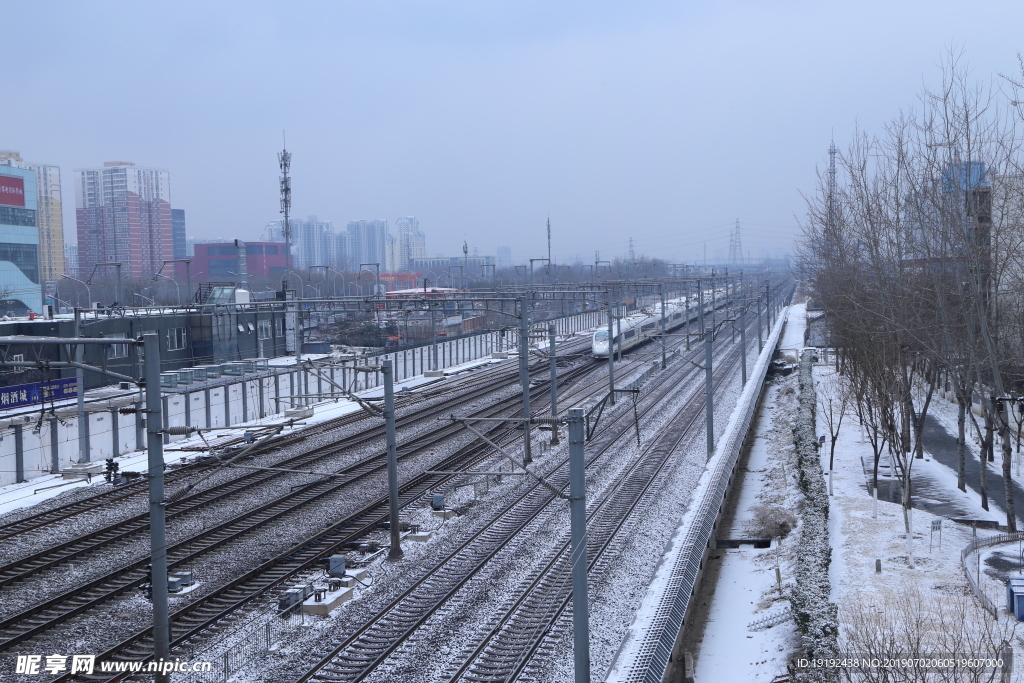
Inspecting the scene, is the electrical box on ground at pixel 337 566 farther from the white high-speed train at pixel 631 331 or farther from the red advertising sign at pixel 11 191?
the red advertising sign at pixel 11 191

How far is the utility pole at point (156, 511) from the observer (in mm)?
7684

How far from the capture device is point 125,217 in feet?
265

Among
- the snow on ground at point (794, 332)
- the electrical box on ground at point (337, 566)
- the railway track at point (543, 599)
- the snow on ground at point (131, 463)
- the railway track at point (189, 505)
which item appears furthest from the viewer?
the snow on ground at point (794, 332)

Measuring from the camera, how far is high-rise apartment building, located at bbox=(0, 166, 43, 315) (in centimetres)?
4044

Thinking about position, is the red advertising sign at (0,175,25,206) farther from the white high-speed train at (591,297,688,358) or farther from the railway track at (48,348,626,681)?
the railway track at (48,348,626,681)

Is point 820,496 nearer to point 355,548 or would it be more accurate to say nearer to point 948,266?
point 948,266

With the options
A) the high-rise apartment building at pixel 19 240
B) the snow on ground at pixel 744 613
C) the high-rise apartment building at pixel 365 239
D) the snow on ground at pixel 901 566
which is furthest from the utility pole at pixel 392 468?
the high-rise apartment building at pixel 365 239

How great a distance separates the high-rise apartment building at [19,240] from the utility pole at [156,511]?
36.8 metres

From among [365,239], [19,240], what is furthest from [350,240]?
[19,240]

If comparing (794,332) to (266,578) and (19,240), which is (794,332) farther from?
(266,578)

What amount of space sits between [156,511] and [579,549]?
409 centimetres

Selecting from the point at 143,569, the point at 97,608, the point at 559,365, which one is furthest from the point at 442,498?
the point at 559,365

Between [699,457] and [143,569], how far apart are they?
11.1m

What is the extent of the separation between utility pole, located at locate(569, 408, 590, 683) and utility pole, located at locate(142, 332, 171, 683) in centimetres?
384
